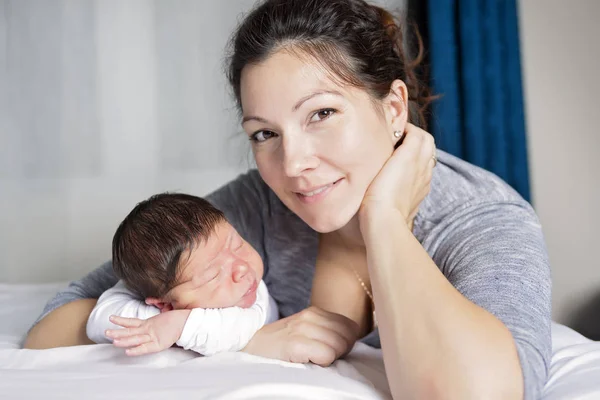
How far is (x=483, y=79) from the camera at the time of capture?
3023mm

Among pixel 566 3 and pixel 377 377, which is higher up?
pixel 566 3

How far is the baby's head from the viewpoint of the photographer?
153cm

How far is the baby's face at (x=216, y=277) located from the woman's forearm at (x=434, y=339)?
0.40m

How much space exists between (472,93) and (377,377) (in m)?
1.95

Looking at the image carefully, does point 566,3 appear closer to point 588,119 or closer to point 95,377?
point 588,119

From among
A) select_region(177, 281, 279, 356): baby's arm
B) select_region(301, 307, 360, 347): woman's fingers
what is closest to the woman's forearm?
select_region(301, 307, 360, 347): woman's fingers

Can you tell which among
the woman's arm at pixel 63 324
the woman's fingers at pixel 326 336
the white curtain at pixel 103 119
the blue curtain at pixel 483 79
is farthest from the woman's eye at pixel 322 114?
the white curtain at pixel 103 119

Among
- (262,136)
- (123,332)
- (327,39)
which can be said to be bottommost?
(123,332)

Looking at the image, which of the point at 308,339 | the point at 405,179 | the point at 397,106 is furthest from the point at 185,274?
the point at 397,106

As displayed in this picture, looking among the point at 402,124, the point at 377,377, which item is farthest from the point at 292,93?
the point at 377,377

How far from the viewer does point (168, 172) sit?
3322 mm

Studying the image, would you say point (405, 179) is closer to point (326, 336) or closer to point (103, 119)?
point (326, 336)

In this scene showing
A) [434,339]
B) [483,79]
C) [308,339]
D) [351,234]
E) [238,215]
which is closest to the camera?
[434,339]

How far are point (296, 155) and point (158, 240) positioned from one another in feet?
1.26
